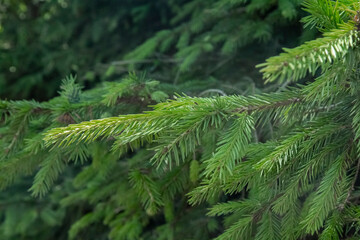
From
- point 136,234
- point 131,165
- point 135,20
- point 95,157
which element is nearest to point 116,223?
point 136,234

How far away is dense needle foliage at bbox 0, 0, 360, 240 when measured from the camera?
102 cm

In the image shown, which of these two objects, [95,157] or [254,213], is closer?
[254,213]

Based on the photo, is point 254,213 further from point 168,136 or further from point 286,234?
point 168,136

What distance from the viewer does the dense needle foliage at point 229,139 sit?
3.36 ft

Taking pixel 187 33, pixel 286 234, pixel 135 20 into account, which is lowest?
pixel 286 234

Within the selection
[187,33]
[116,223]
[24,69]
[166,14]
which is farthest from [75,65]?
[116,223]

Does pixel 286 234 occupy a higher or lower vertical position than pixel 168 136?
lower

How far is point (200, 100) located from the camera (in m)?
1.08

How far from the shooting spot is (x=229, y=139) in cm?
106

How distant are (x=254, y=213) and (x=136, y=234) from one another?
1.02m

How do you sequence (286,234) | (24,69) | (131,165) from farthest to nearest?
(24,69), (131,165), (286,234)

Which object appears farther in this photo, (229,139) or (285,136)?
(285,136)

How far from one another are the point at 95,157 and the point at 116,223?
0.61 m

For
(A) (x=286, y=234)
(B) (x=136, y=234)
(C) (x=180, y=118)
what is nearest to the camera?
(C) (x=180, y=118)
